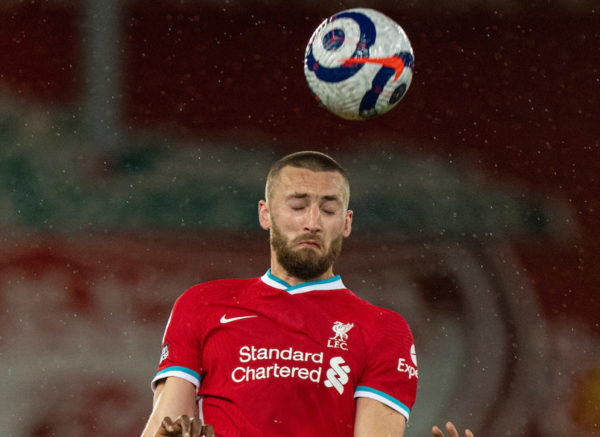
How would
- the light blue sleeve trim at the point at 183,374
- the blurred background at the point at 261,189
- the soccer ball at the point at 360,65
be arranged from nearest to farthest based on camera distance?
the light blue sleeve trim at the point at 183,374 → the soccer ball at the point at 360,65 → the blurred background at the point at 261,189

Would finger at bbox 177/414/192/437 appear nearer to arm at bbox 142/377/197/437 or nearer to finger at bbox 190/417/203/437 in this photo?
finger at bbox 190/417/203/437

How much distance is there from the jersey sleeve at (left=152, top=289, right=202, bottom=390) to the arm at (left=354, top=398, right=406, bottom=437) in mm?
444

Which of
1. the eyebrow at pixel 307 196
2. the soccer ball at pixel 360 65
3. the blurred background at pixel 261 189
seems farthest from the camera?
the blurred background at pixel 261 189

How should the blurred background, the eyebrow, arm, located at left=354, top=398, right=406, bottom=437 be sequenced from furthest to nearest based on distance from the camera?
the blurred background → the eyebrow → arm, located at left=354, top=398, right=406, bottom=437

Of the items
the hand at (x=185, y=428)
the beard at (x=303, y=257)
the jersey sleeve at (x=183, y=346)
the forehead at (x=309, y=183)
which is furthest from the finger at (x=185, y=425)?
the forehead at (x=309, y=183)

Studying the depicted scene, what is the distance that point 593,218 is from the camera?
511cm

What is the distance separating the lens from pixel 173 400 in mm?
2352

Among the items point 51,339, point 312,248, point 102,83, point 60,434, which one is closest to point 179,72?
point 102,83

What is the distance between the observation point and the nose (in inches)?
97.3

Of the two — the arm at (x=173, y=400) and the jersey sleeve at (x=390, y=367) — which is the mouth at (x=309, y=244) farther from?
the arm at (x=173, y=400)

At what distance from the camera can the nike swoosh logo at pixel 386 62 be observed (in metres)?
2.63

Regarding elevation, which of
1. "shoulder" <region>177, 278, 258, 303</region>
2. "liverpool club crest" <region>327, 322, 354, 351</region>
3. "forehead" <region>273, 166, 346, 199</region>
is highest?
"forehead" <region>273, 166, 346, 199</region>

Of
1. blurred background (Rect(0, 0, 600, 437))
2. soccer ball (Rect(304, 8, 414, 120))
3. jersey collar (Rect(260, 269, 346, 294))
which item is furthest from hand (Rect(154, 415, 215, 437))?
blurred background (Rect(0, 0, 600, 437))

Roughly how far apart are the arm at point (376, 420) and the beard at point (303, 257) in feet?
1.26
